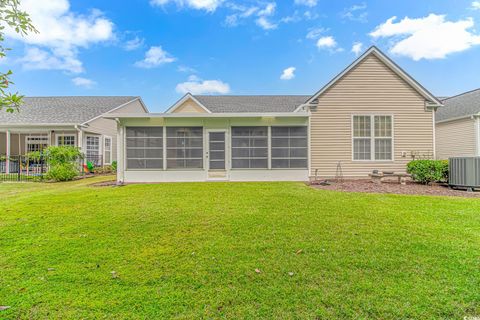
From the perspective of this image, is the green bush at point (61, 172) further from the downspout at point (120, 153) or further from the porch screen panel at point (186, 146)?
the porch screen panel at point (186, 146)

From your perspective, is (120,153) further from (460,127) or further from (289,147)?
(460,127)

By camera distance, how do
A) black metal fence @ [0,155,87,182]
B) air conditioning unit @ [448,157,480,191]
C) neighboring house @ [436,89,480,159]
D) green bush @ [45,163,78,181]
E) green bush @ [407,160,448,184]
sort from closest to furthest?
air conditioning unit @ [448,157,480,191] → green bush @ [407,160,448,184] → green bush @ [45,163,78,181] → black metal fence @ [0,155,87,182] → neighboring house @ [436,89,480,159]

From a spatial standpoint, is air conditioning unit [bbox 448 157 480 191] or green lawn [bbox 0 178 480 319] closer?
green lawn [bbox 0 178 480 319]

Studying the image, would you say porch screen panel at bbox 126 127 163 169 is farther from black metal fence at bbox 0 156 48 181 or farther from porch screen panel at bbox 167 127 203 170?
black metal fence at bbox 0 156 48 181

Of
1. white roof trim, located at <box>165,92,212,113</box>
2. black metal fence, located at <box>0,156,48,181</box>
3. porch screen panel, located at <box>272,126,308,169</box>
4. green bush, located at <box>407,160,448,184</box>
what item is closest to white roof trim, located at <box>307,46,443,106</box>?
porch screen panel, located at <box>272,126,308,169</box>

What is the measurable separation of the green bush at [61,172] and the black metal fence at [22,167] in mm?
565

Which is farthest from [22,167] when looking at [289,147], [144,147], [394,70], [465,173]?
[465,173]

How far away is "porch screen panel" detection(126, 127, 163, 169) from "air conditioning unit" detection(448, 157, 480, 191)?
11.4 metres

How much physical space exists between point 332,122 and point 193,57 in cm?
1447

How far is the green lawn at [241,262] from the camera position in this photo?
2336 mm

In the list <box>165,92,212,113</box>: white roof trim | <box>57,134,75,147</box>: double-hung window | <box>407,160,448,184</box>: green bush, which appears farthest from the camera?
<box>165,92,212,113</box>: white roof trim

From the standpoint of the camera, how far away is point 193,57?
812 inches

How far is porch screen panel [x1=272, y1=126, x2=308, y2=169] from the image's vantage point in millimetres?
10750

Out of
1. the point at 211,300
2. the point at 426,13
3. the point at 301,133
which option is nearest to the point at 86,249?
the point at 211,300
